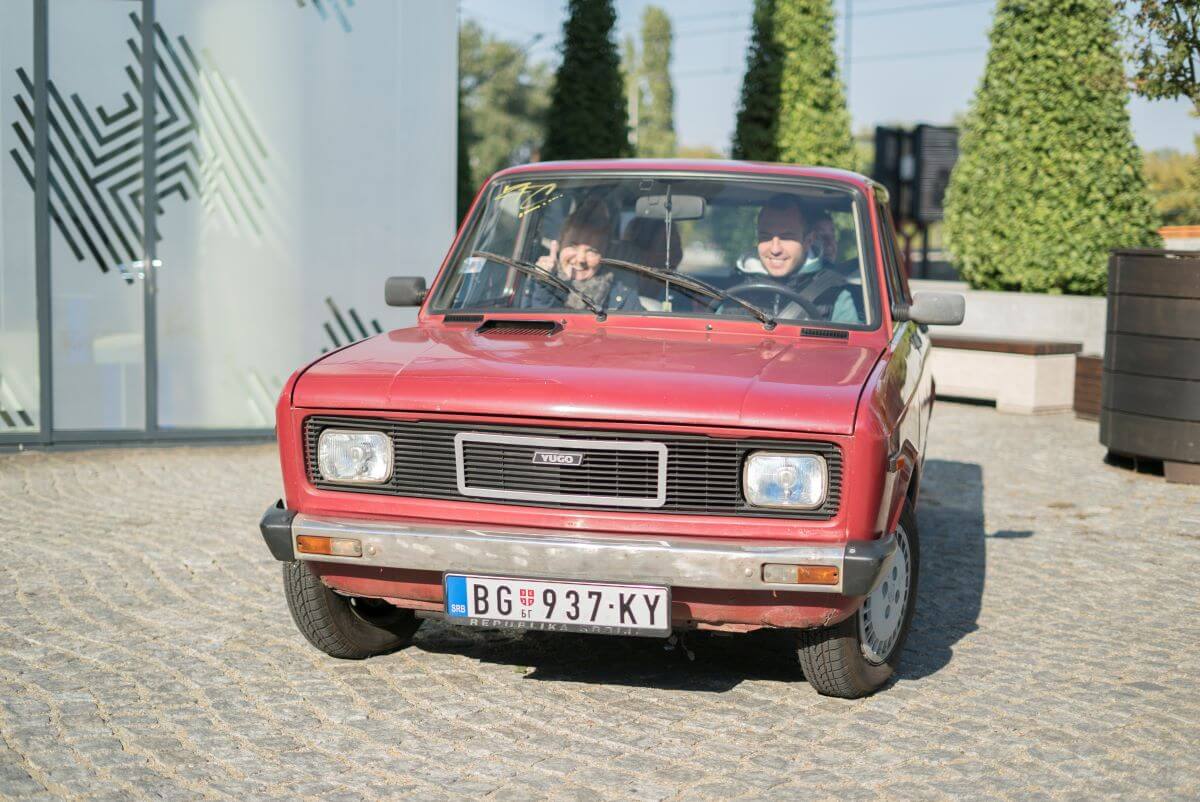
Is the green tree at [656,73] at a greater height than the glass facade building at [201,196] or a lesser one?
greater

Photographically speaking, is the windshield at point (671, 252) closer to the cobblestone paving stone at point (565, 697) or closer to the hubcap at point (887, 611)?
the hubcap at point (887, 611)

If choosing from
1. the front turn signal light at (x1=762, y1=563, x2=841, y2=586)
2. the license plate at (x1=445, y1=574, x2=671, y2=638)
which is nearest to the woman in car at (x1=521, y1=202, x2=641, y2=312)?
the license plate at (x1=445, y1=574, x2=671, y2=638)

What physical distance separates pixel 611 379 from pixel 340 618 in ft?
4.95

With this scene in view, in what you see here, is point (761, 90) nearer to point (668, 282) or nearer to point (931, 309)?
point (931, 309)

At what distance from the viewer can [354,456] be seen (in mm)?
4609

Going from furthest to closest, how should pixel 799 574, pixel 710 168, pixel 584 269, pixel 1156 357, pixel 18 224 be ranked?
pixel 18 224 < pixel 1156 357 < pixel 710 168 < pixel 584 269 < pixel 799 574

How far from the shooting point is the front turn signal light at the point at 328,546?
4469 mm

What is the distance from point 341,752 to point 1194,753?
2.69m

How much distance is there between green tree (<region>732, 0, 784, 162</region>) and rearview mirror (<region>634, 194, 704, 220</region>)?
16.0m

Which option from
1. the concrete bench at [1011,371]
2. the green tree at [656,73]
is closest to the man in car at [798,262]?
the concrete bench at [1011,371]

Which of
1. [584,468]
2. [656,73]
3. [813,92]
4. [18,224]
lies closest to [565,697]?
[584,468]

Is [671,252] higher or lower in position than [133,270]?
higher

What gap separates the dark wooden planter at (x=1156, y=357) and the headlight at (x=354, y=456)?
21.1 ft

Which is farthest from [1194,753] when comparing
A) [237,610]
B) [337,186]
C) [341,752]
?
[337,186]
